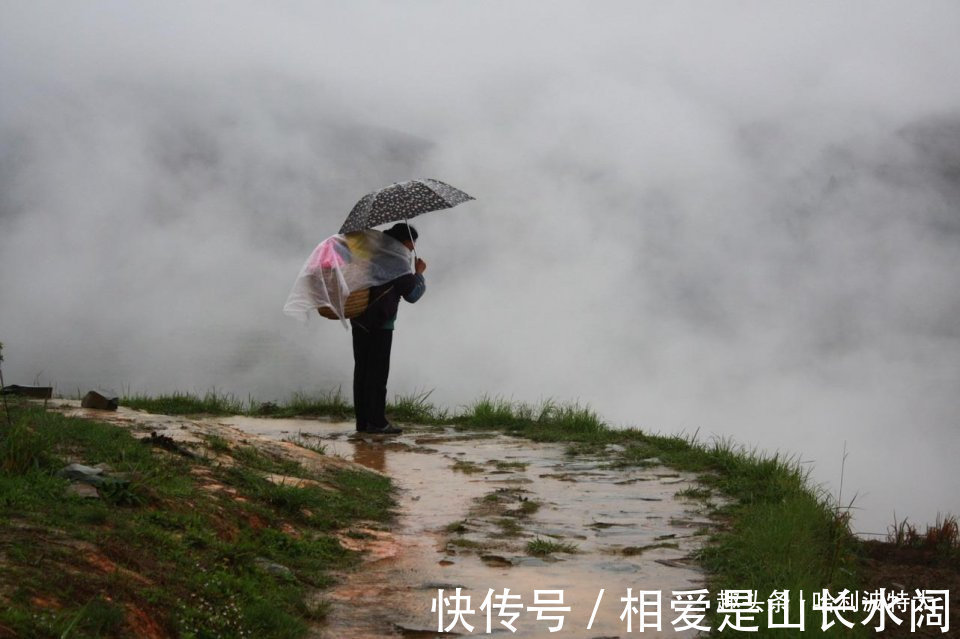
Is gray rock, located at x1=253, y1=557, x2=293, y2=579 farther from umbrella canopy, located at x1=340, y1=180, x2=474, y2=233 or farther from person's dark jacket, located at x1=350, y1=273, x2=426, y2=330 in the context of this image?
person's dark jacket, located at x1=350, y1=273, x2=426, y2=330

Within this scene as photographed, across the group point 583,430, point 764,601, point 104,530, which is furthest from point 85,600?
point 583,430

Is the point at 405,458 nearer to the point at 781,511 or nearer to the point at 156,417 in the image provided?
the point at 156,417

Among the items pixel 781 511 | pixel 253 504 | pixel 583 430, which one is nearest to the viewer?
pixel 253 504

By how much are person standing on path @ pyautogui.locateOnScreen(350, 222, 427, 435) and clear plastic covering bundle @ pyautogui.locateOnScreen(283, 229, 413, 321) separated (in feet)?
0.38

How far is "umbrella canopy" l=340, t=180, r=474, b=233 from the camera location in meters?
10.5

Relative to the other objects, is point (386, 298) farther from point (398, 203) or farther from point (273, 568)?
point (273, 568)

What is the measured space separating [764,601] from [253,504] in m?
2.94

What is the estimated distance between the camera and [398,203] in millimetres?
10609

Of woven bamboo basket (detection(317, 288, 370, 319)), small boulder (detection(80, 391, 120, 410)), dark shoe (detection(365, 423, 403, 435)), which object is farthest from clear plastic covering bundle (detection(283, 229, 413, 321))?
small boulder (detection(80, 391, 120, 410))

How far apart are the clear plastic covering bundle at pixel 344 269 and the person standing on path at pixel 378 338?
12 centimetres

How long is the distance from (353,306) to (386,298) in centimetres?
36

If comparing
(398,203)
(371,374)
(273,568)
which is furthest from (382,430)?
(273,568)

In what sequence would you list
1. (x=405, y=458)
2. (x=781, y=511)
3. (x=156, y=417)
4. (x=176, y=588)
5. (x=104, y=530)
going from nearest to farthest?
(x=176, y=588) < (x=104, y=530) < (x=781, y=511) < (x=156, y=417) < (x=405, y=458)

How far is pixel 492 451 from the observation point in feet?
34.0
